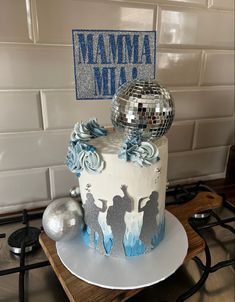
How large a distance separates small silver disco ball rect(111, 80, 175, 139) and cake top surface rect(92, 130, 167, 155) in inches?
0.7

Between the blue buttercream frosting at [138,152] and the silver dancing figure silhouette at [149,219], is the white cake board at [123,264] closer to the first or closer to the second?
the silver dancing figure silhouette at [149,219]

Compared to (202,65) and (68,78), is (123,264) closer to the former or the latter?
(68,78)

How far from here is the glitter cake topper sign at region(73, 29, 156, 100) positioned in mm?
509

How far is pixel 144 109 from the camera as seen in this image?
35 centimetres

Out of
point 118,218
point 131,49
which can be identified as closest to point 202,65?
point 131,49

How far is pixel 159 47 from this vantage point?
0.56 metres

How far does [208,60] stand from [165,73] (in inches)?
4.5

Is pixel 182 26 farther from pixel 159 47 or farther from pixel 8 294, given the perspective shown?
pixel 8 294

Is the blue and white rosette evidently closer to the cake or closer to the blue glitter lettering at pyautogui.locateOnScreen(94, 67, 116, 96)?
the cake

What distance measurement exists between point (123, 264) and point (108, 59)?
0.37 m

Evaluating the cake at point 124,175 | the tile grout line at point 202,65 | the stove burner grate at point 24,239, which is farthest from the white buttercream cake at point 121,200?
the tile grout line at point 202,65

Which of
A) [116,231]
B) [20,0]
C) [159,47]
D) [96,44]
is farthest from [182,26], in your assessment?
[116,231]

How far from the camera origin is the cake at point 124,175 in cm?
36

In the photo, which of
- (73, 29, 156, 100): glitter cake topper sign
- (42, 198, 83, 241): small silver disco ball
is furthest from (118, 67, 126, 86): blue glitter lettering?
(42, 198, 83, 241): small silver disco ball
